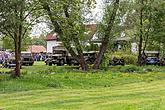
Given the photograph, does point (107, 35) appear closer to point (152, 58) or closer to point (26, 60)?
point (26, 60)

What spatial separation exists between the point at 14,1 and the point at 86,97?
8.18 m

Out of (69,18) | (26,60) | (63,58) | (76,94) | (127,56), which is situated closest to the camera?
(76,94)

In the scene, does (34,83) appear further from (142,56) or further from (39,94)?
(142,56)

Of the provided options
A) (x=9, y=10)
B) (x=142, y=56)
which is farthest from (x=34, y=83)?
(x=142, y=56)

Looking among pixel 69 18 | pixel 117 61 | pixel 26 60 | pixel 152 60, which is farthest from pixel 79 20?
pixel 152 60

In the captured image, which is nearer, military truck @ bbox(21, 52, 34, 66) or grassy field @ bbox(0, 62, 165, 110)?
grassy field @ bbox(0, 62, 165, 110)

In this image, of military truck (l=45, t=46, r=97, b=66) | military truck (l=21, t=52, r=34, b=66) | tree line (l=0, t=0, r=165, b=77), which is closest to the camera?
tree line (l=0, t=0, r=165, b=77)

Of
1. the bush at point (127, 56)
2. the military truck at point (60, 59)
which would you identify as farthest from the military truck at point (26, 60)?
the bush at point (127, 56)

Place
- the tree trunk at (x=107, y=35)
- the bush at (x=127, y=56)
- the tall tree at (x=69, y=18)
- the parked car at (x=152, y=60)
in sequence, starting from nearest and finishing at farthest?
the tall tree at (x=69, y=18), the tree trunk at (x=107, y=35), the bush at (x=127, y=56), the parked car at (x=152, y=60)

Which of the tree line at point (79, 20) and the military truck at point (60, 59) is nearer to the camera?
the tree line at point (79, 20)

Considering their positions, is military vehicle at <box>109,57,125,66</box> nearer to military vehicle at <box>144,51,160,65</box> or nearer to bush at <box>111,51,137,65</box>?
bush at <box>111,51,137,65</box>

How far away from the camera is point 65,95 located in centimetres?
2217

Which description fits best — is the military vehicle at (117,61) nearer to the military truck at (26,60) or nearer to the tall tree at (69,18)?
the military truck at (26,60)

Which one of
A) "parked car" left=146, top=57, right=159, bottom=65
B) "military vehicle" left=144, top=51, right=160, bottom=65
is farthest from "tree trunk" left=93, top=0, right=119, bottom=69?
"parked car" left=146, top=57, right=159, bottom=65
